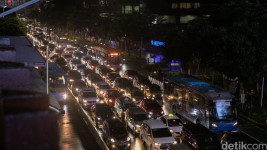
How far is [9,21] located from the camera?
31.7m

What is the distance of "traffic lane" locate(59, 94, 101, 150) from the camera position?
19.4m

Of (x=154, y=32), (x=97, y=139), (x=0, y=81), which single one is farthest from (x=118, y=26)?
(x=0, y=81)

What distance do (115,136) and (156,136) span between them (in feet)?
7.84

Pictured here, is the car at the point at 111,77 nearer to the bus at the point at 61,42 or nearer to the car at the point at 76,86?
the car at the point at 76,86

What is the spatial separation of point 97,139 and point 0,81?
60.4 feet

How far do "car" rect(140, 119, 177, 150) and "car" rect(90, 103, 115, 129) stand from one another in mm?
4191

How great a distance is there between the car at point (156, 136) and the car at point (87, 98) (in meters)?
9.83

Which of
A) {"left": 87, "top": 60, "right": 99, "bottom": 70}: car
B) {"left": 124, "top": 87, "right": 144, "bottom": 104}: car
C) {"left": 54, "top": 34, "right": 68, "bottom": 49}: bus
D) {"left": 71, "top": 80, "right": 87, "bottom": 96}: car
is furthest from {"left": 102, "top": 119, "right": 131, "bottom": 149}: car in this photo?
{"left": 54, "top": 34, "right": 68, "bottom": 49}: bus

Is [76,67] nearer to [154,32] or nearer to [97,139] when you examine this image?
[154,32]

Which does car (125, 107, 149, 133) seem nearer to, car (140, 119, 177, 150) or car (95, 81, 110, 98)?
car (140, 119, 177, 150)

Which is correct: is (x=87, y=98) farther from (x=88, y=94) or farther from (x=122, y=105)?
(x=122, y=105)

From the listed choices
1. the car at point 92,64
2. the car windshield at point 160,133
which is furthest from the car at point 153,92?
the car at point 92,64

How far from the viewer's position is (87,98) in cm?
2900

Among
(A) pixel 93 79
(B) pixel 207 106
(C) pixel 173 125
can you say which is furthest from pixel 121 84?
(B) pixel 207 106
